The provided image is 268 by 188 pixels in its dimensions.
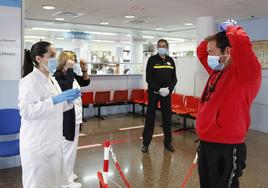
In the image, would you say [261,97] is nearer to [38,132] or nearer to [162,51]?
[162,51]

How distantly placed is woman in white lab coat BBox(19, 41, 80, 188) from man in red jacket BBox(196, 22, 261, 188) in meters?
Answer: 1.08

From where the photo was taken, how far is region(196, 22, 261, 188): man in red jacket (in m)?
1.80

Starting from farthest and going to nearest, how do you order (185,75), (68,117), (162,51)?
(185,75) < (162,51) < (68,117)

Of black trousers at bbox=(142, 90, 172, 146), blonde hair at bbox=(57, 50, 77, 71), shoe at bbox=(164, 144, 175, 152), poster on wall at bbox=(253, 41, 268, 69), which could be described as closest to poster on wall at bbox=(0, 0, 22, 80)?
blonde hair at bbox=(57, 50, 77, 71)

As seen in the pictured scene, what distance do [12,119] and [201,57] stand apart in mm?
2756

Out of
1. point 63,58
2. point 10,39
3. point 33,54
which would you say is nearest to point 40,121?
point 33,54

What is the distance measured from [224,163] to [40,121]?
136cm

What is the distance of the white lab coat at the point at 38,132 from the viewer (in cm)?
206

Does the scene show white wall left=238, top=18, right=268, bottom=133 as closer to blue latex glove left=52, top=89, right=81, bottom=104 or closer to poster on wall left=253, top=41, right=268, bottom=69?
poster on wall left=253, top=41, right=268, bottom=69

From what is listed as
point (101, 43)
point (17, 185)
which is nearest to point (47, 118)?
point (17, 185)

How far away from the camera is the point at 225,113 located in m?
1.82

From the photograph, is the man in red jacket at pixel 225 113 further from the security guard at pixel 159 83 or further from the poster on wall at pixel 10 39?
the poster on wall at pixel 10 39

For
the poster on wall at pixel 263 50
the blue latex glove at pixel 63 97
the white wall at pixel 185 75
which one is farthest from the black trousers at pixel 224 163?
the poster on wall at pixel 263 50

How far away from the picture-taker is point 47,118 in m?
2.13
